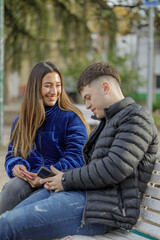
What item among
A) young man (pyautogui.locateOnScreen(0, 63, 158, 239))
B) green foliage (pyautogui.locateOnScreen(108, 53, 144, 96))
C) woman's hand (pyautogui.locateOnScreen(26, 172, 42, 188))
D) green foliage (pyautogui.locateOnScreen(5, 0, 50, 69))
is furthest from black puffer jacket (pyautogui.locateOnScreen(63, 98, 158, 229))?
green foliage (pyautogui.locateOnScreen(108, 53, 144, 96))

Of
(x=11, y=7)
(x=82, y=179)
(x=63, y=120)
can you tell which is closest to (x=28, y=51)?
(x=11, y=7)

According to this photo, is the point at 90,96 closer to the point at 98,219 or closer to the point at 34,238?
the point at 98,219

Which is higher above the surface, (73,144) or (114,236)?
(73,144)

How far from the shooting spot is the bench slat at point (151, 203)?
96.2 inches

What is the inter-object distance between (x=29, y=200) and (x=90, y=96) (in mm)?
769

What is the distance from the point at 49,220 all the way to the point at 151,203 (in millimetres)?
636

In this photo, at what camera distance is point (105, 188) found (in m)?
2.31

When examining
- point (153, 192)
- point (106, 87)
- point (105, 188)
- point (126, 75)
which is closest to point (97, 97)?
point (106, 87)

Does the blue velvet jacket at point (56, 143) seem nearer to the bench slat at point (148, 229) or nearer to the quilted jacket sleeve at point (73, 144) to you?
the quilted jacket sleeve at point (73, 144)

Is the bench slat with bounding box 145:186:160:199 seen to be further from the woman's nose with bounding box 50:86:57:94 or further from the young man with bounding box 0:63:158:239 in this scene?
the woman's nose with bounding box 50:86:57:94

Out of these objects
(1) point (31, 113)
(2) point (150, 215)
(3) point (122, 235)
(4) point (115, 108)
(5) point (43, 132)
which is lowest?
(3) point (122, 235)

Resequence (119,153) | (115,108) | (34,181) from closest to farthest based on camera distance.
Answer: (119,153) < (115,108) < (34,181)

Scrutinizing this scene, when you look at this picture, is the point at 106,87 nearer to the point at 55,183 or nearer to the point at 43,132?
the point at 55,183

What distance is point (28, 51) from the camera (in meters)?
14.6
